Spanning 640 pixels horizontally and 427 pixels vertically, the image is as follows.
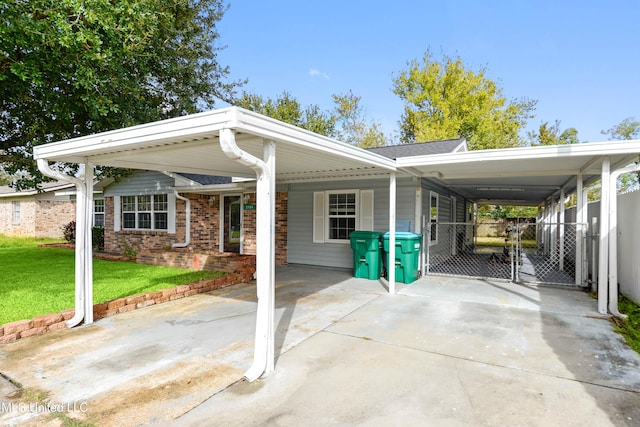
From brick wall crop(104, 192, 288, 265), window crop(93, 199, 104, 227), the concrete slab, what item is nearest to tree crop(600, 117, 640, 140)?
brick wall crop(104, 192, 288, 265)

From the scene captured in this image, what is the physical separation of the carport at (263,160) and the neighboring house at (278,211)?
1567 mm

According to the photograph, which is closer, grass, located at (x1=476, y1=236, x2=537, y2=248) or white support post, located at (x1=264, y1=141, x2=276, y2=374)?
white support post, located at (x1=264, y1=141, x2=276, y2=374)

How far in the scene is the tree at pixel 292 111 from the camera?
25906 mm

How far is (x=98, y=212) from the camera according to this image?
1527 cm

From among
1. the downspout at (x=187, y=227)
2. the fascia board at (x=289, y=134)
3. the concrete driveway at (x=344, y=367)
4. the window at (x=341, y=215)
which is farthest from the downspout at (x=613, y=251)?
the downspout at (x=187, y=227)

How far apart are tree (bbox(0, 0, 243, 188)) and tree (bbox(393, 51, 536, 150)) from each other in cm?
1937

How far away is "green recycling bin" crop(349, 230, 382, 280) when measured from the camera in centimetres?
807

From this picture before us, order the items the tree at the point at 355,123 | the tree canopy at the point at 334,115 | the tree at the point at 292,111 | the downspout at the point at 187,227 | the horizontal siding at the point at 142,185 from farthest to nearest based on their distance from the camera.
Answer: the tree at the point at 355,123
the tree canopy at the point at 334,115
the tree at the point at 292,111
the horizontal siding at the point at 142,185
the downspout at the point at 187,227

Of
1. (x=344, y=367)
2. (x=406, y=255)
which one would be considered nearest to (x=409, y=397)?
(x=344, y=367)

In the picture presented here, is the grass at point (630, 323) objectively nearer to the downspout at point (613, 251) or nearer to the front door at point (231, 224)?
the downspout at point (613, 251)

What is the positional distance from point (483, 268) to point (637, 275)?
4710mm

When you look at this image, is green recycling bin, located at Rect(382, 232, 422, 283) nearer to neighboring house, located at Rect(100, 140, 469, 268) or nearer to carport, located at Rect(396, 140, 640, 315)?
neighboring house, located at Rect(100, 140, 469, 268)

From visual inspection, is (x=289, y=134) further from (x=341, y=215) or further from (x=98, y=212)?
(x=98, y=212)

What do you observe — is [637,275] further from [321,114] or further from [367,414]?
[321,114]
